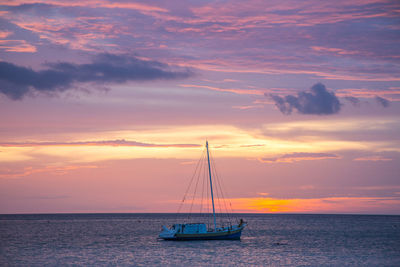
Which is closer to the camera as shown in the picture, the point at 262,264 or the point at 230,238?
the point at 262,264

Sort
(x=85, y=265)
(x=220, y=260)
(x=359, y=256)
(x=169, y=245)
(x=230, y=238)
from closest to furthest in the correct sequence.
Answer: (x=85, y=265), (x=220, y=260), (x=359, y=256), (x=169, y=245), (x=230, y=238)

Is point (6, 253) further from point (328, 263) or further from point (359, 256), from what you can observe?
point (359, 256)

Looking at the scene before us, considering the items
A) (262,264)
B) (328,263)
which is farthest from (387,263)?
(262,264)

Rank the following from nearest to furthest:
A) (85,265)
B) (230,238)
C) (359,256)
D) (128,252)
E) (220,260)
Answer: (85,265) < (220,260) < (359,256) < (128,252) < (230,238)

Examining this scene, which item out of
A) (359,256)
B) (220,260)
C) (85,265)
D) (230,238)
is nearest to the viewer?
(85,265)

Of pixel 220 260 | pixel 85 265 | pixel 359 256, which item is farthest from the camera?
pixel 359 256

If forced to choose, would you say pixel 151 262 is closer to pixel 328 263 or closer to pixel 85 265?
pixel 85 265

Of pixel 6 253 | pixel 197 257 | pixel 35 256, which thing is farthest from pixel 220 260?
pixel 6 253

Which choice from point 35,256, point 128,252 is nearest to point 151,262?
point 128,252

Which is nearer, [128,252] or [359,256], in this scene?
[359,256]

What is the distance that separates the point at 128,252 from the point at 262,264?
24177 mm

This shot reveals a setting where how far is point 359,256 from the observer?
7569cm

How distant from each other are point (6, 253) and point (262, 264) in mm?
40430

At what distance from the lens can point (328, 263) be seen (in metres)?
66.9
